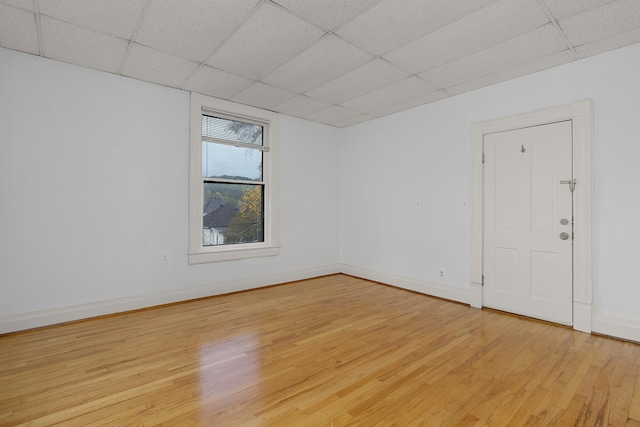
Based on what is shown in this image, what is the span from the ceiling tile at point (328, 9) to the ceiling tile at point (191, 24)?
32 centimetres

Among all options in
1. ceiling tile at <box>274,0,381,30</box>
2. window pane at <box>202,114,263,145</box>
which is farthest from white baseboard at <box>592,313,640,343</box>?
window pane at <box>202,114,263,145</box>

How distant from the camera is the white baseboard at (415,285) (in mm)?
4078

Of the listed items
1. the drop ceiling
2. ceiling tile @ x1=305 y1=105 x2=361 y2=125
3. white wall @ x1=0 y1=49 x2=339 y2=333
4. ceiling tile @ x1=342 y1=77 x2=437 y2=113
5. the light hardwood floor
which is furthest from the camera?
ceiling tile @ x1=305 y1=105 x2=361 y2=125

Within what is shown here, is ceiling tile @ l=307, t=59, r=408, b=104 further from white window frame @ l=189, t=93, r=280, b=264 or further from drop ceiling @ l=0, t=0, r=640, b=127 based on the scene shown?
white window frame @ l=189, t=93, r=280, b=264

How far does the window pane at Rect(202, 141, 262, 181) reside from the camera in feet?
14.5

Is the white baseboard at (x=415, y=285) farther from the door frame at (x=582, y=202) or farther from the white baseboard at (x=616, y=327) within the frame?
the white baseboard at (x=616, y=327)

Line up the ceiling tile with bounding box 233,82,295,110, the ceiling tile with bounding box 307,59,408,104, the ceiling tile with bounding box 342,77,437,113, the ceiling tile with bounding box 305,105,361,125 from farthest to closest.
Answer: the ceiling tile with bounding box 305,105,361,125 → the ceiling tile with bounding box 233,82,295,110 → the ceiling tile with bounding box 342,77,437,113 → the ceiling tile with bounding box 307,59,408,104

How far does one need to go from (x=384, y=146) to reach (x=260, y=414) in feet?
14.0

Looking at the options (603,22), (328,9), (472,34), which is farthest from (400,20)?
(603,22)

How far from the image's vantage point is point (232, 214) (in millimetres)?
4680

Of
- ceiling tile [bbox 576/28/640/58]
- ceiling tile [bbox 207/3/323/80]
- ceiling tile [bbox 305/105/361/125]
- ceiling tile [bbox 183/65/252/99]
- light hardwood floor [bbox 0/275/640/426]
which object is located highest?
ceiling tile [bbox 305/105/361/125]

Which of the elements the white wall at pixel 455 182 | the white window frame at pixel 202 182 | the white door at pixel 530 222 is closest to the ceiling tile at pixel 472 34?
the white wall at pixel 455 182

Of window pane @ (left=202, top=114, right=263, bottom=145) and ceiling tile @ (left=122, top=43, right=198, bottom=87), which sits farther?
window pane @ (left=202, top=114, right=263, bottom=145)

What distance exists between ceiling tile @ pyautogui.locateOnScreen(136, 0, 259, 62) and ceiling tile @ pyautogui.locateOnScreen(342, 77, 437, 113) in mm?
2067
